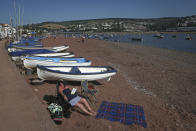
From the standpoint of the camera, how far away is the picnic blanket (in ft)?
19.1

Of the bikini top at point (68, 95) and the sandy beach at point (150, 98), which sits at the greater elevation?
the bikini top at point (68, 95)

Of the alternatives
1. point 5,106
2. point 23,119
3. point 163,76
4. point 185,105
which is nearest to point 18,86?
point 5,106

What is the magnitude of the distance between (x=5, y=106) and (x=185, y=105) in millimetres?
7384

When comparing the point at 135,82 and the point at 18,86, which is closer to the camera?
the point at 18,86

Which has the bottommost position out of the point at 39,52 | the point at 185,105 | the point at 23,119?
the point at 185,105

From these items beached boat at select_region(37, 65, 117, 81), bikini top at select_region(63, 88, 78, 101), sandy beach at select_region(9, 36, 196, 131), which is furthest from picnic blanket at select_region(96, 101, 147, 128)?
beached boat at select_region(37, 65, 117, 81)

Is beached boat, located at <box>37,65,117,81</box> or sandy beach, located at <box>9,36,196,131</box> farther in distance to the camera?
beached boat, located at <box>37,65,117,81</box>

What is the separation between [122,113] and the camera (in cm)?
626

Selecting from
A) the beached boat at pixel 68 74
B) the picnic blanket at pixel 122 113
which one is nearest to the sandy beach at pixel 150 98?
the picnic blanket at pixel 122 113

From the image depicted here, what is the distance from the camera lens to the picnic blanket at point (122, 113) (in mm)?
5812

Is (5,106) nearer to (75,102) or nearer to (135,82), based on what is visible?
(75,102)

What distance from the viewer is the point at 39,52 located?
15.6 metres

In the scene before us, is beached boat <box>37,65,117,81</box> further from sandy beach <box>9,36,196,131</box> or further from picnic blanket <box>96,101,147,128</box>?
picnic blanket <box>96,101,147,128</box>

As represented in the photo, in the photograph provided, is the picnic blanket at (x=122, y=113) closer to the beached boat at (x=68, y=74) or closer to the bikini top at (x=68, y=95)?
the bikini top at (x=68, y=95)
